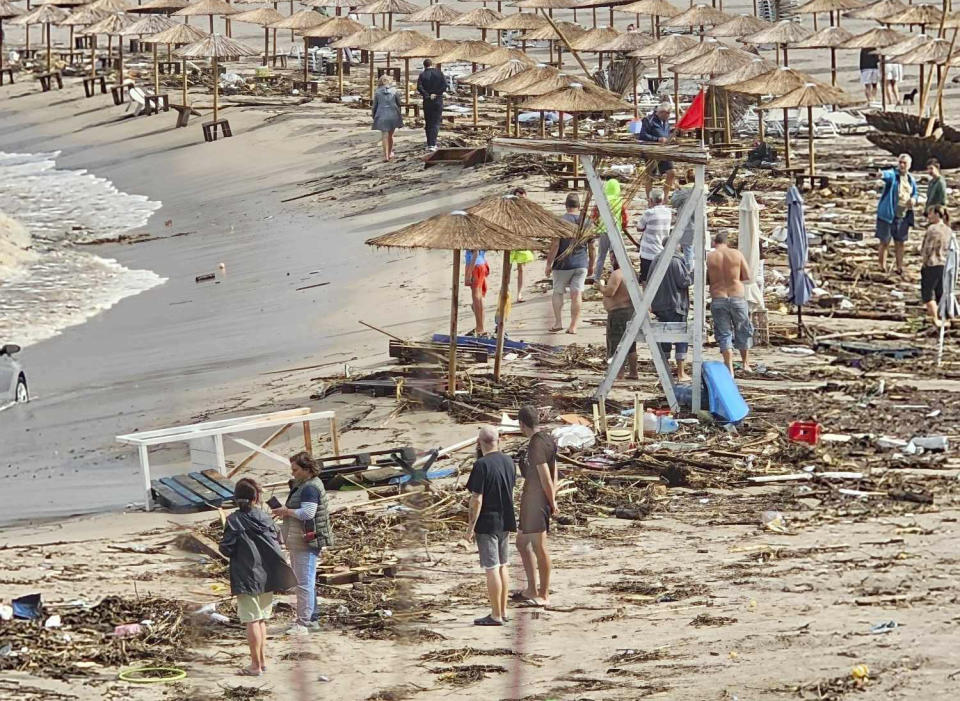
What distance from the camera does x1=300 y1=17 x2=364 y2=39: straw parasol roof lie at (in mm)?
33656

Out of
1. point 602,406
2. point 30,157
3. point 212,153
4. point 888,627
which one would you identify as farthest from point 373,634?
point 30,157

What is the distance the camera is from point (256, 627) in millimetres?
8305

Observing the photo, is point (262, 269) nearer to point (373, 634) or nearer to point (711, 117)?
point (711, 117)

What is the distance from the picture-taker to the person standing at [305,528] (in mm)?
8867

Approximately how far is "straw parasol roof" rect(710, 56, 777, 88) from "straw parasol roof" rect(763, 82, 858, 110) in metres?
1.79

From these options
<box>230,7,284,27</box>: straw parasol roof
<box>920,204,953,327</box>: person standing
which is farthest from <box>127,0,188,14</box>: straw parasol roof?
<box>920,204,953,327</box>: person standing

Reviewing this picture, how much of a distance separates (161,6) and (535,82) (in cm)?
1507

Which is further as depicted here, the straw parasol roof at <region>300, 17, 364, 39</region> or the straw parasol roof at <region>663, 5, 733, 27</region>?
the straw parasol roof at <region>300, 17, 364, 39</region>

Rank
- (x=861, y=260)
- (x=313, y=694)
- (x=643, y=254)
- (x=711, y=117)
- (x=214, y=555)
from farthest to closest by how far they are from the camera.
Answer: (x=711, y=117) < (x=861, y=260) < (x=643, y=254) < (x=214, y=555) < (x=313, y=694)

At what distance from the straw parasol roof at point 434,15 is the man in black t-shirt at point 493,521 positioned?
2674 cm

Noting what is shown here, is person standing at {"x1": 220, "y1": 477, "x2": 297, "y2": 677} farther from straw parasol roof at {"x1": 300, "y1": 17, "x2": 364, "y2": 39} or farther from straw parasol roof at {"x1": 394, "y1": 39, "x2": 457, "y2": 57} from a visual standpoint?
straw parasol roof at {"x1": 300, "y1": 17, "x2": 364, "y2": 39}

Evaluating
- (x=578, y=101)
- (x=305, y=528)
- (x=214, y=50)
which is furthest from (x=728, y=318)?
(x=214, y=50)

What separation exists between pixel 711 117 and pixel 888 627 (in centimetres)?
2044

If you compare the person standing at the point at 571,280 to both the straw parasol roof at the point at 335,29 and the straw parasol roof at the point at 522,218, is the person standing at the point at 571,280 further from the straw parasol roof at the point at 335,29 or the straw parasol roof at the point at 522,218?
the straw parasol roof at the point at 335,29
